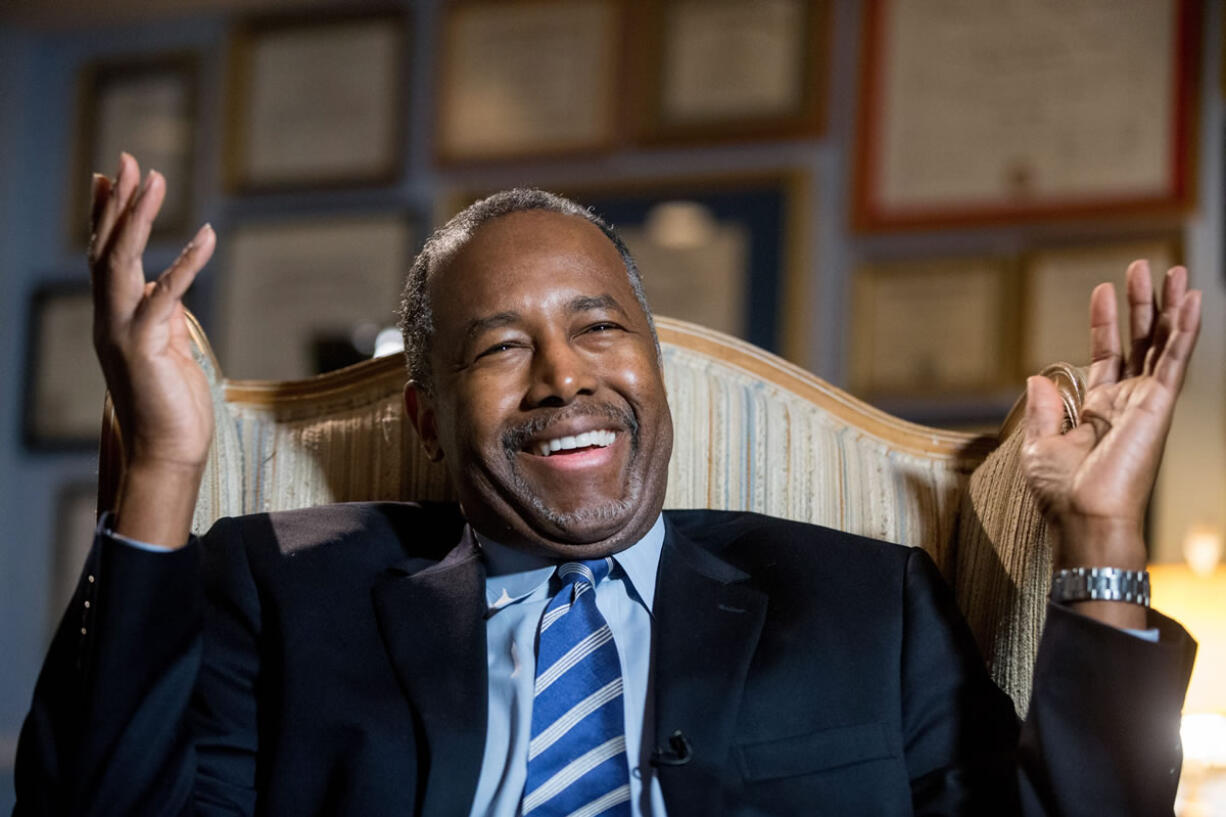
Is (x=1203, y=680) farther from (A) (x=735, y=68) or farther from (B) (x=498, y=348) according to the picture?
(A) (x=735, y=68)

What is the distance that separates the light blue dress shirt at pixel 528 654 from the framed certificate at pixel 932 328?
6.50ft

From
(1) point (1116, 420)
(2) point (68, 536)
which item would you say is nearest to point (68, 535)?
(2) point (68, 536)

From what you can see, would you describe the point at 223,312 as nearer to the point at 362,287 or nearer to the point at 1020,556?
the point at 362,287

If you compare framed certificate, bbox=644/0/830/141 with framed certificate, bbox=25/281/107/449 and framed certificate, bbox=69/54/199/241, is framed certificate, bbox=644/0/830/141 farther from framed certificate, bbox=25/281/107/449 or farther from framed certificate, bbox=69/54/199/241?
framed certificate, bbox=25/281/107/449

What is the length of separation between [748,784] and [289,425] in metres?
0.92

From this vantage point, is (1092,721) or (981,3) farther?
(981,3)

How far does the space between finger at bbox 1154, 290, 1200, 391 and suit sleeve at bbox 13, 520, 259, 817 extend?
1.10 meters

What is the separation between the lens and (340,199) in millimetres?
4367

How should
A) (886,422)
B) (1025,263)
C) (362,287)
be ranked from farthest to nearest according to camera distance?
(362,287), (1025,263), (886,422)

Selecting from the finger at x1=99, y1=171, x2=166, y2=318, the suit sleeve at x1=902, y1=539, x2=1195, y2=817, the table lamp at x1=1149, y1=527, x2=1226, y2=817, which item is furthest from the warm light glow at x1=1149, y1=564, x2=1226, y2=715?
the finger at x1=99, y1=171, x2=166, y2=318

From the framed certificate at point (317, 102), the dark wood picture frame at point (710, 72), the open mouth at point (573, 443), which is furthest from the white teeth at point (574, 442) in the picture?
the framed certificate at point (317, 102)

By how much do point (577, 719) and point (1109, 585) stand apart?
609mm

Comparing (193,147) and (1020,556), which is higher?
(193,147)

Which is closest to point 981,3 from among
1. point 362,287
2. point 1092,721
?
point 362,287
